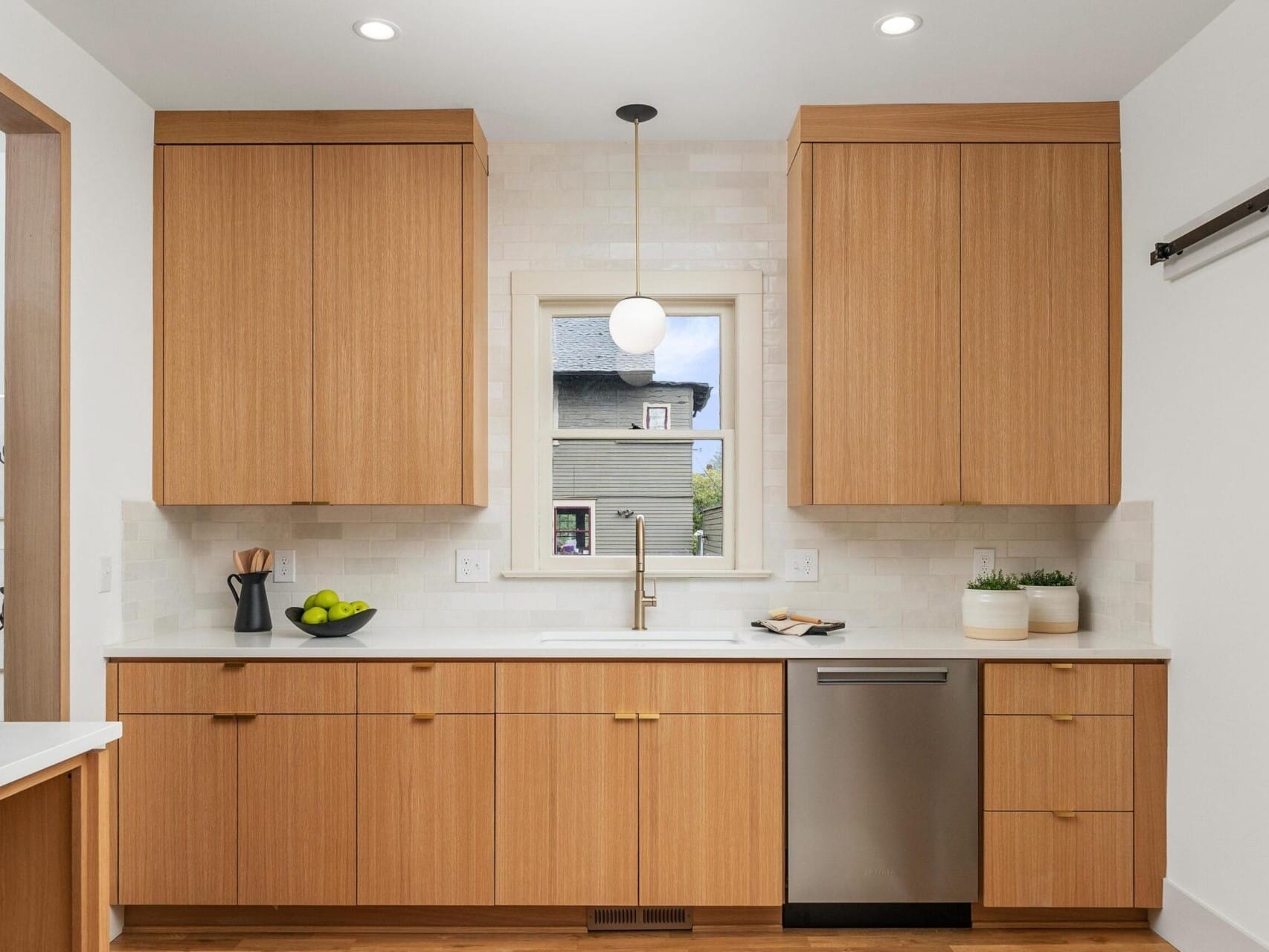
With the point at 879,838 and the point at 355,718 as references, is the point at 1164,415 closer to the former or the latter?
the point at 879,838

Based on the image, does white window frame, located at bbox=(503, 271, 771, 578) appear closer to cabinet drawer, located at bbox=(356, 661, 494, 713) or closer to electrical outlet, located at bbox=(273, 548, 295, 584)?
cabinet drawer, located at bbox=(356, 661, 494, 713)

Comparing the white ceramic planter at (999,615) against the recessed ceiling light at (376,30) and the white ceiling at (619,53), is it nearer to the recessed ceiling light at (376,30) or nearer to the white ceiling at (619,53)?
the white ceiling at (619,53)

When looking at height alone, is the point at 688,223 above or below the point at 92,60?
below

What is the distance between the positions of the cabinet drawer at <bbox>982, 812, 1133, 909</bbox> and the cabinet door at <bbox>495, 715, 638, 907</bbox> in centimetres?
112

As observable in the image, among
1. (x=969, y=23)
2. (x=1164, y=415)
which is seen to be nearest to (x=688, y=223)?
(x=969, y=23)

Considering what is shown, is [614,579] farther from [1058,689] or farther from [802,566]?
[1058,689]

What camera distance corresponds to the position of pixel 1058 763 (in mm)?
2822

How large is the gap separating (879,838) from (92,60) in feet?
11.0

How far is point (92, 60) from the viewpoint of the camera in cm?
278

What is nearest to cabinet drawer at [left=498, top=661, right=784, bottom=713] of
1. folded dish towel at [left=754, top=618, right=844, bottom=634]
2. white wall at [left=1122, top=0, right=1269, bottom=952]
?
folded dish towel at [left=754, top=618, right=844, bottom=634]

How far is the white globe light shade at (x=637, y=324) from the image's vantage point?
306 centimetres

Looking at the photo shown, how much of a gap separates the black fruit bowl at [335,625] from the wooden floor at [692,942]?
0.93 m

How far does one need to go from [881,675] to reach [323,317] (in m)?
2.15

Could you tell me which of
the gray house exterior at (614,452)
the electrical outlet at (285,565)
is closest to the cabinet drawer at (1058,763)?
the gray house exterior at (614,452)
